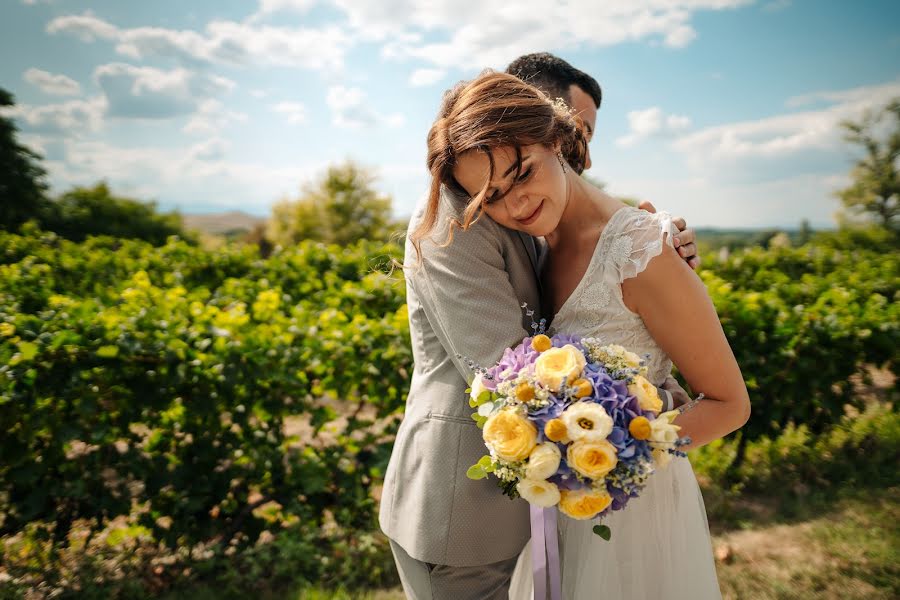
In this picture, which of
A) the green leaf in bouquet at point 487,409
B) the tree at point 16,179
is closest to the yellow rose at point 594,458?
the green leaf in bouquet at point 487,409

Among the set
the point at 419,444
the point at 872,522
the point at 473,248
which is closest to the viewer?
the point at 473,248

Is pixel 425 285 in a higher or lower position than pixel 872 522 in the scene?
higher

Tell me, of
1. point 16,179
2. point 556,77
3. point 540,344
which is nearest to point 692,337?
point 540,344

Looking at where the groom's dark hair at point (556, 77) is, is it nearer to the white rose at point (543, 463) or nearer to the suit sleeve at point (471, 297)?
the suit sleeve at point (471, 297)

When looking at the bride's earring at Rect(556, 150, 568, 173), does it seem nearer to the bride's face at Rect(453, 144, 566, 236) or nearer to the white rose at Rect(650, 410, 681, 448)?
the bride's face at Rect(453, 144, 566, 236)

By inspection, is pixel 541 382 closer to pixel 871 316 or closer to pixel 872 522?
pixel 872 522

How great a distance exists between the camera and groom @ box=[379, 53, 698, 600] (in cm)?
178

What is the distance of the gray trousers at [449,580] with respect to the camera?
6.42ft

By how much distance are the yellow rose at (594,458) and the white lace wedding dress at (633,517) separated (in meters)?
0.57

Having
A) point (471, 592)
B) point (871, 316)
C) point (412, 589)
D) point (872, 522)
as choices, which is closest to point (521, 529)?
point (471, 592)

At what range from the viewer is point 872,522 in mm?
4168

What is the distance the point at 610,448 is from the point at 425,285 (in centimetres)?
77

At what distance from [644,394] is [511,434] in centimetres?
38

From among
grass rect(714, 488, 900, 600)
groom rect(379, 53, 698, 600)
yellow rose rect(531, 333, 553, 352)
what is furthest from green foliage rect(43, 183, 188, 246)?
yellow rose rect(531, 333, 553, 352)
